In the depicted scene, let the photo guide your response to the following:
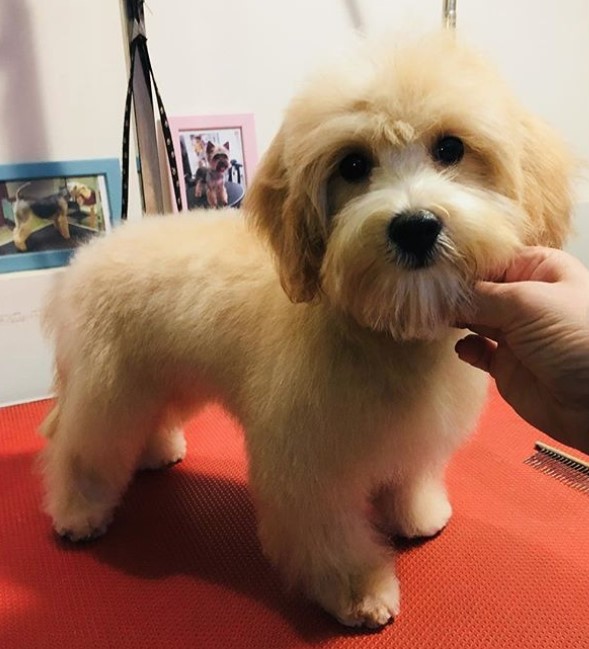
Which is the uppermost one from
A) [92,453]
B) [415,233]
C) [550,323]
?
[415,233]

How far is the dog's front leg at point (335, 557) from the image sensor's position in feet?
2.99

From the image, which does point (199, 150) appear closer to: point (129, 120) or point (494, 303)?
point (129, 120)

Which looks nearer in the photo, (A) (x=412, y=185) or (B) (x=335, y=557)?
(A) (x=412, y=185)

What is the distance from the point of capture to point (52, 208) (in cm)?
158

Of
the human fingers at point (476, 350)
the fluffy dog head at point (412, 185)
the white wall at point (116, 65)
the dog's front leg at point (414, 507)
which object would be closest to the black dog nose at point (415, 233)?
the fluffy dog head at point (412, 185)

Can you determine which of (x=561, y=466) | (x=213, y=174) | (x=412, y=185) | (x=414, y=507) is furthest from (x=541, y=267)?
(x=213, y=174)

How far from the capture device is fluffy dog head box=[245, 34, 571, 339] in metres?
0.67

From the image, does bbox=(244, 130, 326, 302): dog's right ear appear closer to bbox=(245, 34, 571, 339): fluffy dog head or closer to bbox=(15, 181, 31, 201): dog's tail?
bbox=(245, 34, 571, 339): fluffy dog head

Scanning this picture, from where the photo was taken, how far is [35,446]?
1.44m

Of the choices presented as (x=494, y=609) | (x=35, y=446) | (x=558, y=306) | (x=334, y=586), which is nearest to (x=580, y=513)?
(x=494, y=609)

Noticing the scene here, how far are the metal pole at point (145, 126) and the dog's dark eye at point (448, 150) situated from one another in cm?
87

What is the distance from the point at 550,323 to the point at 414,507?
1.60ft

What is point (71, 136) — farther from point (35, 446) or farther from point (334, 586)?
point (334, 586)

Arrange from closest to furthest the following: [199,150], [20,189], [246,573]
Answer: [246,573] → [20,189] → [199,150]
